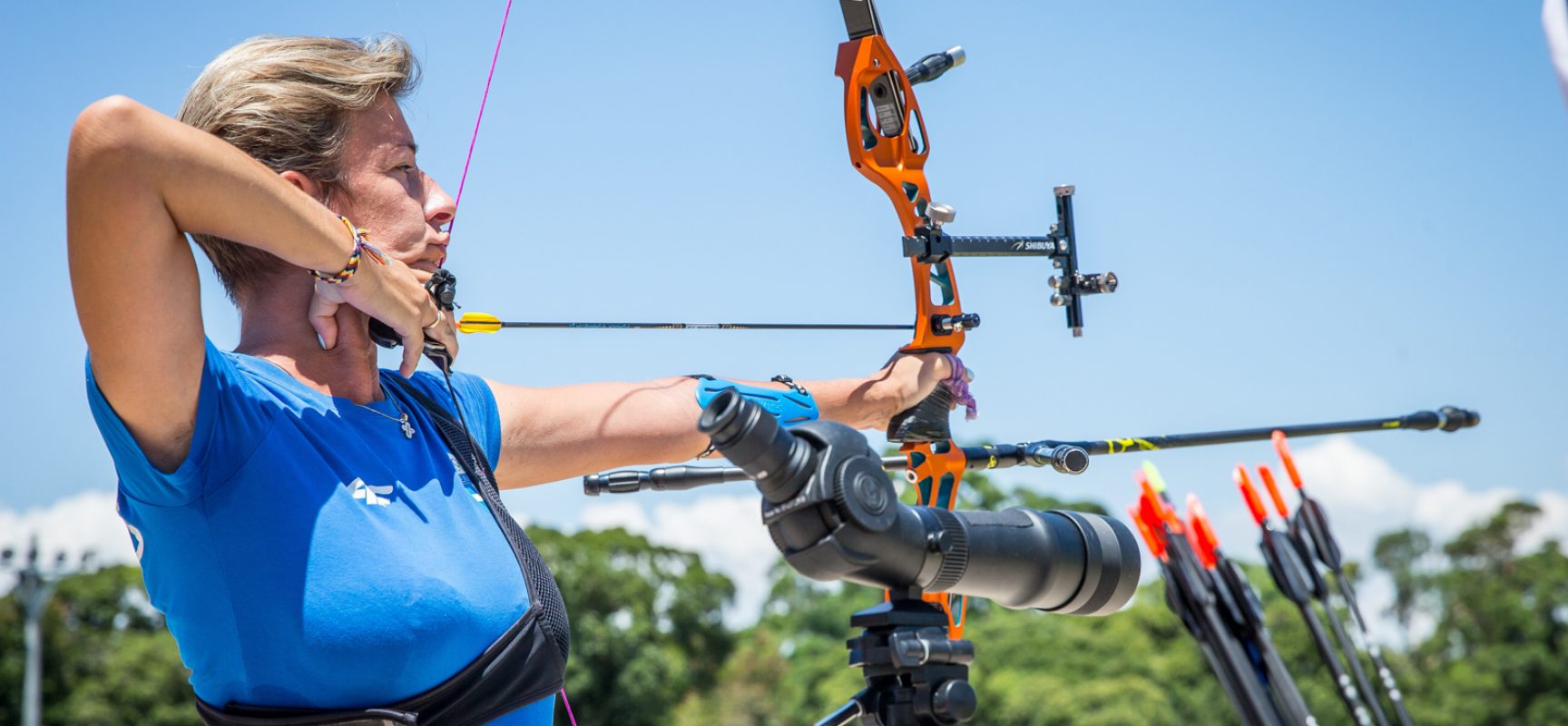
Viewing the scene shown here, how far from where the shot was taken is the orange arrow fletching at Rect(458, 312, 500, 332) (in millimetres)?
2070

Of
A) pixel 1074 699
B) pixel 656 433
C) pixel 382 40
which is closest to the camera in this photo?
pixel 382 40

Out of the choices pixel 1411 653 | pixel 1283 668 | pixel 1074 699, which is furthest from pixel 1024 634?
pixel 1283 668

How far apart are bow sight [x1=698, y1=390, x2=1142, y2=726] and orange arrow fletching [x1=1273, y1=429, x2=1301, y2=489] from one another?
1.23 m

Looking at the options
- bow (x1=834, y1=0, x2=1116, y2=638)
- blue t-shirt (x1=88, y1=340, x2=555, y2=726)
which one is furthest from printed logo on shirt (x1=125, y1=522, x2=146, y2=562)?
bow (x1=834, y1=0, x2=1116, y2=638)

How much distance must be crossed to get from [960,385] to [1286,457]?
643mm

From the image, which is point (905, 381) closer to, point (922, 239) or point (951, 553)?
point (922, 239)

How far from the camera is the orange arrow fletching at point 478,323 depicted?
6.79 ft

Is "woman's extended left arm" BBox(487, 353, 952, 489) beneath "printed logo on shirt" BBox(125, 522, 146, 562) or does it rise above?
above

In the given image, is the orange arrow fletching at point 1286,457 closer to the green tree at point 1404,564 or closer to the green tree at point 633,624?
the green tree at point 633,624

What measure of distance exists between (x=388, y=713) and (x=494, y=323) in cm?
90

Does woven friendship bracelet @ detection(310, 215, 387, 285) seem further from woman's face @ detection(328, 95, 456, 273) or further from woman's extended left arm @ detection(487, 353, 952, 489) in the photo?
woman's extended left arm @ detection(487, 353, 952, 489)

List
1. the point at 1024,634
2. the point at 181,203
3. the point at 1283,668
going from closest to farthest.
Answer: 1. the point at 181,203
2. the point at 1283,668
3. the point at 1024,634

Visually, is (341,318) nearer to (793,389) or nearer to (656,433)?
(656,433)

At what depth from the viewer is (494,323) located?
210 cm
